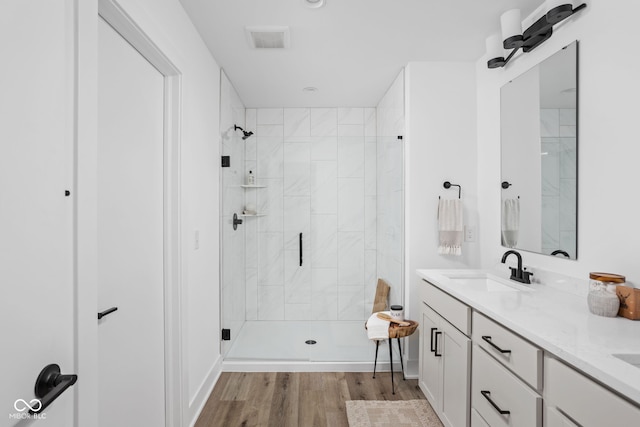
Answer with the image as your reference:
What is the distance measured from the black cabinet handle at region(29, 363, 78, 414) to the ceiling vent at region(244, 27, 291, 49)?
2.07 m

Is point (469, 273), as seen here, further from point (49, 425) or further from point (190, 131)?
point (49, 425)

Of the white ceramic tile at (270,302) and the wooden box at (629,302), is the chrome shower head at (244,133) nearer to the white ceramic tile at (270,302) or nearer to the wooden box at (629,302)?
the white ceramic tile at (270,302)

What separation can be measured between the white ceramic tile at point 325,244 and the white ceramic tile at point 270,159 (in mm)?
688

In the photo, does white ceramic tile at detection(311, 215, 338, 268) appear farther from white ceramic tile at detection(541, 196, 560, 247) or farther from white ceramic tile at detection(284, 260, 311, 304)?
white ceramic tile at detection(541, 196, 560, 247)

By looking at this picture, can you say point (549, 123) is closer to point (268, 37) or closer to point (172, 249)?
point (268, 37)

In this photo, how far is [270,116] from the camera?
399cm

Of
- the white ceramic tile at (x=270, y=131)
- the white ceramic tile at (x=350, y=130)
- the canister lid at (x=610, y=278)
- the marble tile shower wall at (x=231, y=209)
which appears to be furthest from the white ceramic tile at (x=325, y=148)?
the canister lid at (x=610, y=278)

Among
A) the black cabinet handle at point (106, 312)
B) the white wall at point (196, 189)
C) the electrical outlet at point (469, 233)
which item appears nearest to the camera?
the black cabinet handle at point (106, 312)

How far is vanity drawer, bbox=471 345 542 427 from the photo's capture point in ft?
4.11

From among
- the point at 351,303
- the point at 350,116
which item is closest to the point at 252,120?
the point at 350,116

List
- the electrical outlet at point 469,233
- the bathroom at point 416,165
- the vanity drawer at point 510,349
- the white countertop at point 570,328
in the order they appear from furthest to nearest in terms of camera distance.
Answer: the electrical outlet at point 469,233
the bathroom at point 416,165
the vanity drawer at point 510,349
the white countertop at point 570,328

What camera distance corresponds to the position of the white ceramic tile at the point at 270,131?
3.95 m

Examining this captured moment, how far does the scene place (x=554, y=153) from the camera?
6.40 ft

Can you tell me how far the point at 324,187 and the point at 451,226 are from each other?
5.10ft
